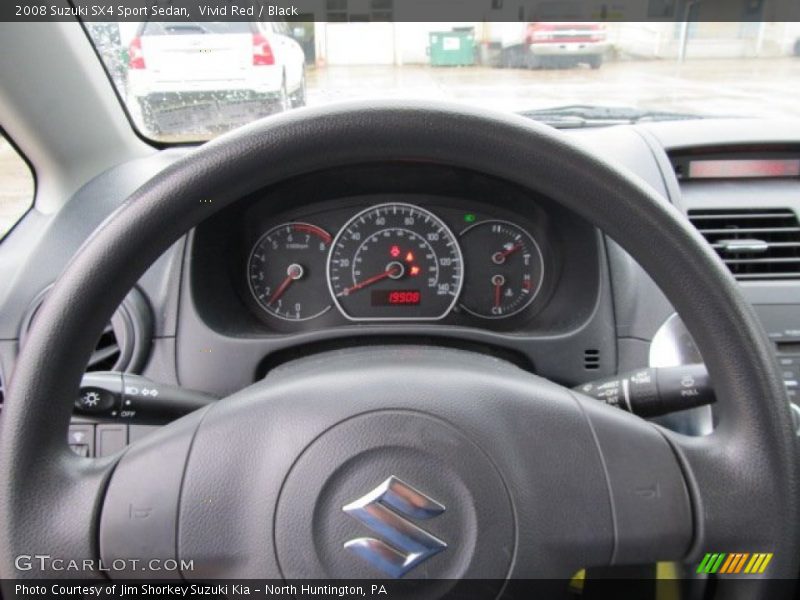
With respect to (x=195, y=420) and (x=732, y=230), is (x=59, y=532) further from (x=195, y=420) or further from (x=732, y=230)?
(x=732, y=230)

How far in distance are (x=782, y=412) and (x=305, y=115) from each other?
75 centimetres

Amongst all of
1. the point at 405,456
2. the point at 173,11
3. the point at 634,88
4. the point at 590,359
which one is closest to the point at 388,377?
the point at 405,456

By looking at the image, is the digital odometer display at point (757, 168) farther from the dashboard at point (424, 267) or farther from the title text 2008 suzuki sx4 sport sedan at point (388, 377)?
the title text 2008 suzuki sx4 sport sedan at point (388, 377)

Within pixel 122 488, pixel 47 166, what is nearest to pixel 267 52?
pixel 47 166

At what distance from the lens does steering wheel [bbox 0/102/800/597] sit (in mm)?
1045

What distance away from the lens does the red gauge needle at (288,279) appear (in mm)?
2160

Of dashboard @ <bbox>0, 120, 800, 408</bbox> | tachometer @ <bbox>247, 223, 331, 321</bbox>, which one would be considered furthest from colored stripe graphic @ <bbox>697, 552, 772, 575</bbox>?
tachometer @ <bbox>247, 223, 331, 321</bbox>

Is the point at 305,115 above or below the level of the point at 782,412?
above

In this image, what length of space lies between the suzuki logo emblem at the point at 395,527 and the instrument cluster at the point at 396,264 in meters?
1.07

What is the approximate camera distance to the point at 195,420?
3.85 ft

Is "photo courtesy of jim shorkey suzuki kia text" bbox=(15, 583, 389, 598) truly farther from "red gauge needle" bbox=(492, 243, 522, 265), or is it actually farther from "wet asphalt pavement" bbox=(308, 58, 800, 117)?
"wet asphalt pavement" bbox=(308, 58, 800, 117)

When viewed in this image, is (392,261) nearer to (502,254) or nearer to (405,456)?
(502,254)

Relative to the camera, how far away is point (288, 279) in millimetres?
2164

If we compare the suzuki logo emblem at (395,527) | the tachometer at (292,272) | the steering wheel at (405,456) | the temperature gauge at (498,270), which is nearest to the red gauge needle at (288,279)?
the tachometer at (292,272)
